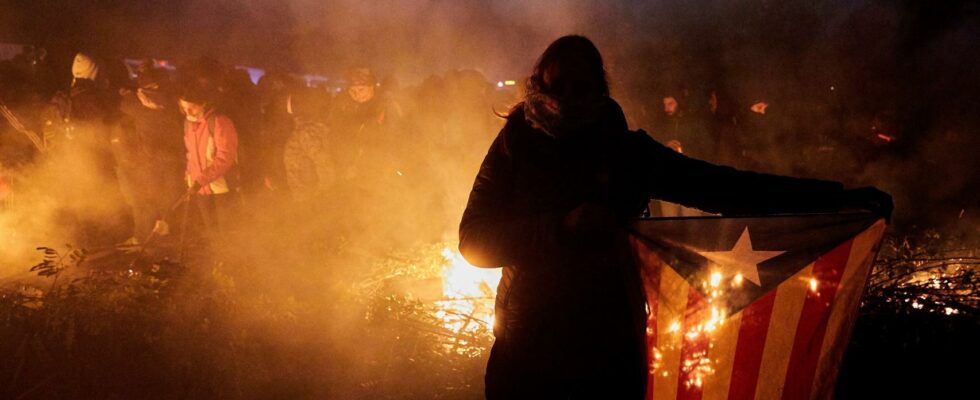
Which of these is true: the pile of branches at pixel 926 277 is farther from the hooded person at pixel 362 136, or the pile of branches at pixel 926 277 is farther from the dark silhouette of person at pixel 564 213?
the hooded person at pixel 362 136

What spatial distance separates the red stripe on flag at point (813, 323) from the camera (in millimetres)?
2100

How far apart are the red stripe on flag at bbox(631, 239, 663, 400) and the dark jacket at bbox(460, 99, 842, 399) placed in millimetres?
117

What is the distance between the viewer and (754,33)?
26.4ft

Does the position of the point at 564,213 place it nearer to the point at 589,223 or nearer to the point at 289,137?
the point at 589,223

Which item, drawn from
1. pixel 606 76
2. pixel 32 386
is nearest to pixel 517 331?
pixel 606 76

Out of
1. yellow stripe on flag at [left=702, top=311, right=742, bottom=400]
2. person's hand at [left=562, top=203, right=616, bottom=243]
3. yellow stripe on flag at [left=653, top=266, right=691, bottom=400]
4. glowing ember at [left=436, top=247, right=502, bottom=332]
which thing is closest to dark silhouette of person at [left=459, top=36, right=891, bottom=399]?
person's hand at [left=562, top=203, right=616, bottom=243]

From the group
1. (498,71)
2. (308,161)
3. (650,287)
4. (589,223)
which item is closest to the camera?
(589,223)

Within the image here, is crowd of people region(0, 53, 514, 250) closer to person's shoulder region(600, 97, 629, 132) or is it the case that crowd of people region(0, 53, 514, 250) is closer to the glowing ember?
the glowing ember

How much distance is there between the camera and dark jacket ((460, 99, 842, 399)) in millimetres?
1734

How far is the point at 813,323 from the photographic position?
2.13 m

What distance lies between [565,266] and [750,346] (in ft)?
3.05

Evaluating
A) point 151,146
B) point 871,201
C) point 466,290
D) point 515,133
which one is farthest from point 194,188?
point 871,201

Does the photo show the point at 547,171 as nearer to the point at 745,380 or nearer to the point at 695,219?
the point at 695,219

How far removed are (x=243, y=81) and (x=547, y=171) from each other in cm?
699
